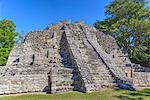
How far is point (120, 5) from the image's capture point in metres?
30.0

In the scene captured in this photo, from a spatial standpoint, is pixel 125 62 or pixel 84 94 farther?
pixel 125 62

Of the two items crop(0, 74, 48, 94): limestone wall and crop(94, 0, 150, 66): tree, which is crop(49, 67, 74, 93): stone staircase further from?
crop(94, 0, 150, 66): tree

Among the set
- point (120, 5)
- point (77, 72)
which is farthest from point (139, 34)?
point (77, 72)

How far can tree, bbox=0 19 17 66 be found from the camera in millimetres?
30266

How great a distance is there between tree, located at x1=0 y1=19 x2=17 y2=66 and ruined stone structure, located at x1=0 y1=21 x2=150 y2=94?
12065 millimetres

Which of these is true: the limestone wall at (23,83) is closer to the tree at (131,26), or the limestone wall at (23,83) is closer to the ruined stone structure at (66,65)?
the ruined stone structure at (66,65)

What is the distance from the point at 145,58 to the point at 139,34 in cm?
305

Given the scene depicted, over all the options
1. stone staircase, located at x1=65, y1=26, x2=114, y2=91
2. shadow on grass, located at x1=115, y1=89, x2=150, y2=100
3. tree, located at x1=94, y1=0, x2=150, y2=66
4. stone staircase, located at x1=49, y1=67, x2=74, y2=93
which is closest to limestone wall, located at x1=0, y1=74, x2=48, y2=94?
stone staircase, located at x1=49, y1=67, x2=74, y2=93

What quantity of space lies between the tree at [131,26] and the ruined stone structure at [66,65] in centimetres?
833

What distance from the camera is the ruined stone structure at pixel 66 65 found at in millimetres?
12234

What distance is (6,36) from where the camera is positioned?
31234 millimetres

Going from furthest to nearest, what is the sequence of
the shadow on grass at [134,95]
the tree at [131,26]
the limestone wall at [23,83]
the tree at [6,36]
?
the tree at [6,36] < the tree at [131,26] < the limestone wall at [23,83] < the shadow on grass at [134,95]

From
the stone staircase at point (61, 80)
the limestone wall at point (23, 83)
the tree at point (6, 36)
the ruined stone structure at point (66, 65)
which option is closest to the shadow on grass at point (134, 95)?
the ruined stone structure at point (66, 65)

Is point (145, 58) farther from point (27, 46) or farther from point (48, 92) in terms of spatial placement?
point (48, 92)
